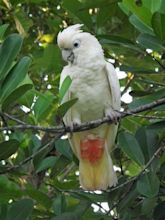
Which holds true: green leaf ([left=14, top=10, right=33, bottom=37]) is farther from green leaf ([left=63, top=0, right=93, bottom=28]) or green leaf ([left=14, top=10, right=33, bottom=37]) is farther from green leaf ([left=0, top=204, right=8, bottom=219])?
green leaf ([left=0, top=204, right=8, bottom=219])

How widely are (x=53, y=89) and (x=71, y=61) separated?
382 millimetres

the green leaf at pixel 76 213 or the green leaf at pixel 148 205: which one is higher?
the green leaf at pixel 148 205

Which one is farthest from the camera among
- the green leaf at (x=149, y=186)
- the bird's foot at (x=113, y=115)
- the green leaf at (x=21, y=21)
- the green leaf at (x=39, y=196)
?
the green leaf at (x=21, y=21)

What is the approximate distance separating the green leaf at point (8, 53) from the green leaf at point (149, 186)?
0.57m

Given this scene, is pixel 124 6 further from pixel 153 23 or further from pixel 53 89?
pixel 53 89

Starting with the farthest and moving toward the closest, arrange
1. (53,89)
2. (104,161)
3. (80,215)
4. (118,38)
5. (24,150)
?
(53,89) < (104,161) < (24,150) < (118,38) < (80,215)

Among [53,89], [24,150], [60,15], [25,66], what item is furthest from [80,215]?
[60,15]

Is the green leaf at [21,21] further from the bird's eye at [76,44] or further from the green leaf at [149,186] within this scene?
the green leaf at [149,186]

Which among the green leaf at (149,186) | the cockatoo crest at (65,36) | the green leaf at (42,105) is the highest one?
the cockatoo crest at (65,36)

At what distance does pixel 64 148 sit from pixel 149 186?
1.48 feet

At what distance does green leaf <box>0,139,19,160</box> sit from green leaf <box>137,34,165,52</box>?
1.74 ft

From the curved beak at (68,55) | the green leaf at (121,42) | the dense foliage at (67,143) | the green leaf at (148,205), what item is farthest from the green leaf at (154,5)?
the green leaf at (148,205)

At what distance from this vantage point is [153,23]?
1.70m

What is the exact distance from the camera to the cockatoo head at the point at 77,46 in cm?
214
